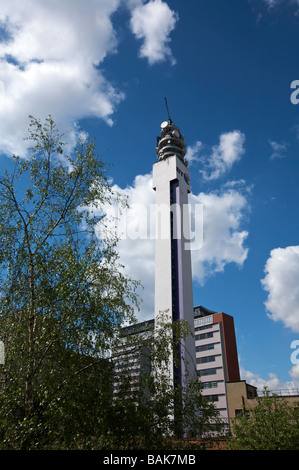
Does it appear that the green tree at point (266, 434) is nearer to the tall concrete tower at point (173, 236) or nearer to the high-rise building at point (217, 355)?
the tall concrete tower at point (173, 236)

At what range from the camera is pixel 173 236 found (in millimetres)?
59188

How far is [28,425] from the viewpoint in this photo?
26.8 feet

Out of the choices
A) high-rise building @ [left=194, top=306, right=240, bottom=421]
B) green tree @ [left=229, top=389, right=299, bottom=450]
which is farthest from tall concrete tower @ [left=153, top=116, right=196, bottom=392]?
green tree @ [left=229, top=389, right=299, bottom=450]

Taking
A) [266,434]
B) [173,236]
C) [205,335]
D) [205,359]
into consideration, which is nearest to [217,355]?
[205,359]

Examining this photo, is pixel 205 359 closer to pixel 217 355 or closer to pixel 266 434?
pixel 217 355

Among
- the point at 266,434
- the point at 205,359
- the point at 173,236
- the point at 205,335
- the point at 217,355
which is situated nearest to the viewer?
the point at 266,434

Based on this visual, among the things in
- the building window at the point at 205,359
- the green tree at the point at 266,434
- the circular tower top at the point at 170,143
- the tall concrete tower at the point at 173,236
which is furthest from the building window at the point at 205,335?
the green tree at the point at 266,434

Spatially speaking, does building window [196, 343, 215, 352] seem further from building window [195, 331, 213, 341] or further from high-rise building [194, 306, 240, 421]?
building window [195, 331, 213, 341]

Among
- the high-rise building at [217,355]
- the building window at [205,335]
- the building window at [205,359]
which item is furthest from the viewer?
the building window at [205,335]

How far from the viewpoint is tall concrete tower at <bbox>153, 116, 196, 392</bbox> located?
53.4 metres

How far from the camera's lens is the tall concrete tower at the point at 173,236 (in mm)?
53406

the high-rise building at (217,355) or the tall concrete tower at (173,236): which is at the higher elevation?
the tall concrete tower at (173,236)

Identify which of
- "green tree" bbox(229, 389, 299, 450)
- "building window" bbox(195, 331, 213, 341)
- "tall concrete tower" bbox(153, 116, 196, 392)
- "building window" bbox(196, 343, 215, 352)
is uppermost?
"tall concrete tower" bbox(153, 116, 196, 392)
